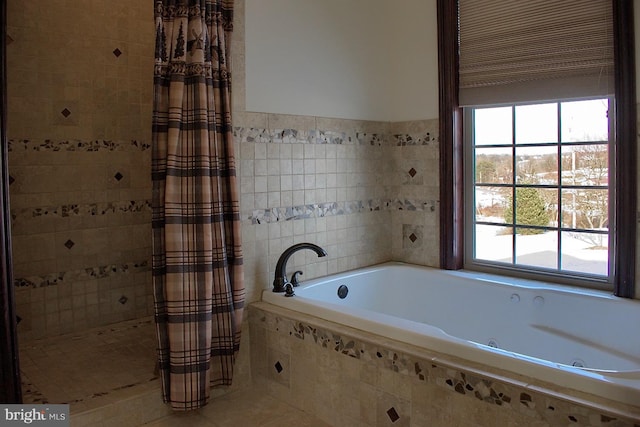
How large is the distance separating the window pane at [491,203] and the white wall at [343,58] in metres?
0.57

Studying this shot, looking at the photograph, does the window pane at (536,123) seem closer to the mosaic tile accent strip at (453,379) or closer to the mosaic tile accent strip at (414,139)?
the mosaic tile accent strip at (414,139)

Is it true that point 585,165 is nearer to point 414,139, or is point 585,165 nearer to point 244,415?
point 414,139

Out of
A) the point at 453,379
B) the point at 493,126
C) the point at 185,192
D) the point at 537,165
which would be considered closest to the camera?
the point at 453,379

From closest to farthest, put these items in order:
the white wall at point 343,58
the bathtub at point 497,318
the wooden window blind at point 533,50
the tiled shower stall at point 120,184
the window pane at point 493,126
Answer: the bathtub at point 497,318, the wooden window blind at point 533,50, the white wall at point 343,58, the tiled shower stall at point 120,184, the window pane at point 493,126

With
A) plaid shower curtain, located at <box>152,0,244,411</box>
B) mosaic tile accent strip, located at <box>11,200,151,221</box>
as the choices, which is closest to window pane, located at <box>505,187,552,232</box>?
plaid shower curtain, located at <box>152,0,244,411</box>

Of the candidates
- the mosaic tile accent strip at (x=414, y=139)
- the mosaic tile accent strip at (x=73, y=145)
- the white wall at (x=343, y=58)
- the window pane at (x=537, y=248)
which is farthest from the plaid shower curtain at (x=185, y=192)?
the window pane at (x=537, y=248)

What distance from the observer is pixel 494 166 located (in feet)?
10.4

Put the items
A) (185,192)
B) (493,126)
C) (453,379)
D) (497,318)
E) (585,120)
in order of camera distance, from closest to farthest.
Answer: (453,379) < (185,192) < (585,120) < (497,318) < (493,126)

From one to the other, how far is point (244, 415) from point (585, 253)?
1.92 meters

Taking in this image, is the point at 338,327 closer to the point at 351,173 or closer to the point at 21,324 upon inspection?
the point at 351,173

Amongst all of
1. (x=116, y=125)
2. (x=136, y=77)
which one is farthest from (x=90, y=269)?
(x=136, y=77)

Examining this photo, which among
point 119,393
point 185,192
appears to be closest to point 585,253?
point 185,192

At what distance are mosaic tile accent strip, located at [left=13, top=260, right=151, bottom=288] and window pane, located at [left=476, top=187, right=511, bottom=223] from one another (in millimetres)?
2305

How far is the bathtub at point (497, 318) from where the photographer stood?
5.74 feet
